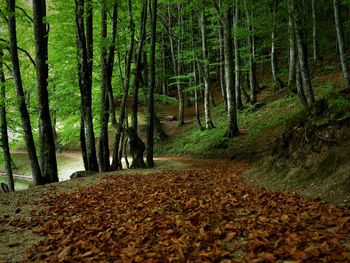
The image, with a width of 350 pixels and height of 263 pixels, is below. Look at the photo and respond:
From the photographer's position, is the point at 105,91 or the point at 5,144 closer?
the point at 105,91

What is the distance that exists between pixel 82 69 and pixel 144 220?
902 centimetres

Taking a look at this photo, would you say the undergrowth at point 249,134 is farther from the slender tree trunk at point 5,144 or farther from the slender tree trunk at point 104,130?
the slender tree trunk at point 5,144

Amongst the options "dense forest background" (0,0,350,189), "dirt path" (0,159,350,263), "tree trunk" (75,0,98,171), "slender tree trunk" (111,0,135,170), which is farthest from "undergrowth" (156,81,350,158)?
"dirt path" (0,159,350,263)

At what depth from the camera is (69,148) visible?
3484 cm

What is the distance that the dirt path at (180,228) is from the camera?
11.8 ft

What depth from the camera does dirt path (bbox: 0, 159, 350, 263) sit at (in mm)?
3598

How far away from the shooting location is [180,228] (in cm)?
455

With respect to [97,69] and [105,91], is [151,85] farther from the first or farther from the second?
[97,69]

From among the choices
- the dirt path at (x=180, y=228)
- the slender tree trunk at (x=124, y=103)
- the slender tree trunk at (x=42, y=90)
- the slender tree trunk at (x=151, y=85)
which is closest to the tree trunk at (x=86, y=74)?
the slender tree trunk at (x=124, y=103)

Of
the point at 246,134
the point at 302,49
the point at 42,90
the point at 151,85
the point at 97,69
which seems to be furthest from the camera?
the point at 97,69

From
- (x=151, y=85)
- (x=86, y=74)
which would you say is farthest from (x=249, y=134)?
(x=86, y=74)

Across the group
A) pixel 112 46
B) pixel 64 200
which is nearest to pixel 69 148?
pixel 112 46

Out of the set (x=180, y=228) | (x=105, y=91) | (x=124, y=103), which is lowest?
(x=180, y=228)

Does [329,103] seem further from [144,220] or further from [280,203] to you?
[144,220]
